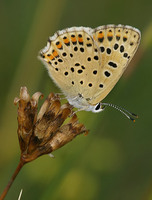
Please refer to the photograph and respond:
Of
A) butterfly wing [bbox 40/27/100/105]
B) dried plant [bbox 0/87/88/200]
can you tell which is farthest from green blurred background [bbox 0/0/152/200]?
dried plant [bbox 0/87/88/200]

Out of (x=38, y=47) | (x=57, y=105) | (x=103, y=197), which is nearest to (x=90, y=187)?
(x=103, y=197)

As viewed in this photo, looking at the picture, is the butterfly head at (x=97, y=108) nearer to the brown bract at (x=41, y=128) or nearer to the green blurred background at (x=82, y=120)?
the green blurred background at (x=82, y=120)

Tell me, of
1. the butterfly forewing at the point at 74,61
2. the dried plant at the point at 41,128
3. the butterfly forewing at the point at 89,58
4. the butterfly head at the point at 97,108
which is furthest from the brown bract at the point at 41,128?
the butterfly forewing at the point at 74,61

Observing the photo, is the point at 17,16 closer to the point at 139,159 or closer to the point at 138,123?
the point at 138,123

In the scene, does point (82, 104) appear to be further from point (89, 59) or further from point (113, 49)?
point (113, 49)

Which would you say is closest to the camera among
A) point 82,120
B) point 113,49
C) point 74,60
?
point 113,49

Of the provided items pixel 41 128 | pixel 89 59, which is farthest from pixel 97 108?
pixel 41 128

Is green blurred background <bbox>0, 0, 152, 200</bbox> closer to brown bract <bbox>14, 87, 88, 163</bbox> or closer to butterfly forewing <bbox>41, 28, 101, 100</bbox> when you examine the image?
butterfly forewing <bbox>41, 28, 101, 100</bbox>
